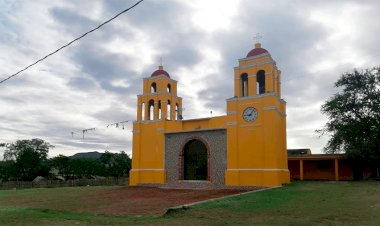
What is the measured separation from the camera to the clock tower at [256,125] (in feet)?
81.7

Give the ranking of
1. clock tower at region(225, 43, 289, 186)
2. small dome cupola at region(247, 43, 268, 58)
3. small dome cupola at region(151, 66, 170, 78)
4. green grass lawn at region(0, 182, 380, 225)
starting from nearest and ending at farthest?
green grass lawn at region(0, 182, 380, 225) < clock tower at region(225, 43, 289, 186) < small dome cupola at region(247, 43, 268, 58) < small dome cupola at region(151, 66, 170, 78)

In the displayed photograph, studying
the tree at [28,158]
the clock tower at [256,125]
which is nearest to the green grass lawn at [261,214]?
the clock tower at [256,125]

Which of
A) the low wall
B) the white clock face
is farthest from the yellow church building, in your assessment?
the low wall

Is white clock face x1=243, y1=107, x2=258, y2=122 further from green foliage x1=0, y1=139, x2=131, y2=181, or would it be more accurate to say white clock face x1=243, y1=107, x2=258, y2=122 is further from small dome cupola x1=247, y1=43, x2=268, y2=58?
green foliage x1=0, y1=139, x2=131, y2=181

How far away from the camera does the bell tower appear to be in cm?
3061

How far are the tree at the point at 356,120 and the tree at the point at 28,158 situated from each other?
40.6 metres

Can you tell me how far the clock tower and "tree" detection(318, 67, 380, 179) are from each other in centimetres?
591

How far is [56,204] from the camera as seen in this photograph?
19.2 meters

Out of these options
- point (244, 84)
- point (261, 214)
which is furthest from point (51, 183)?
point (261, 214)

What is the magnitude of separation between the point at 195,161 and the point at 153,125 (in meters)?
5.19

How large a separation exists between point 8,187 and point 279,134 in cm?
2908

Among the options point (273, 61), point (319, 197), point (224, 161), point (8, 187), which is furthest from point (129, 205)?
point (8, 187)

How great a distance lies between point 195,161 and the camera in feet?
94.4

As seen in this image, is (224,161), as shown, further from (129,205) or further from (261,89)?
(129,205)
